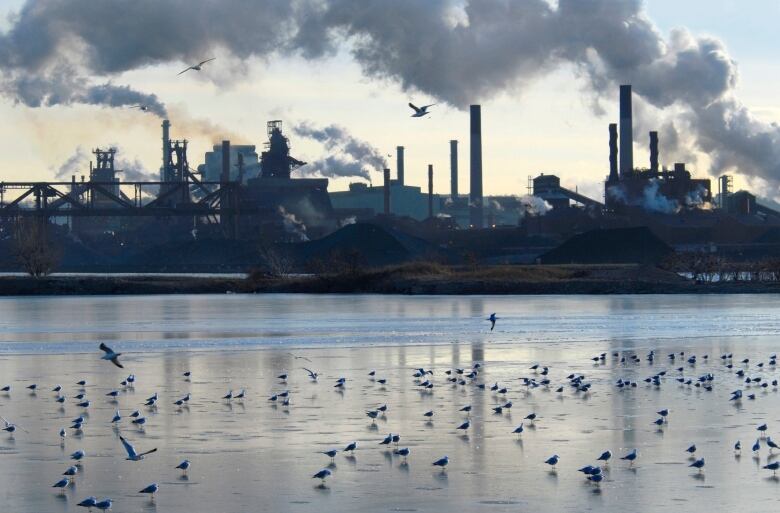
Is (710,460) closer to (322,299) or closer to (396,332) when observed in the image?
(396,332)

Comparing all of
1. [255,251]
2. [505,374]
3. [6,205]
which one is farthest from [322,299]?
[6,205]

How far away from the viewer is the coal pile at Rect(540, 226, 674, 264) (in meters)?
137

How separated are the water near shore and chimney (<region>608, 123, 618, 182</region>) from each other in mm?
125764

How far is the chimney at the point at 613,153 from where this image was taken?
566ft

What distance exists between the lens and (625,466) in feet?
60.4

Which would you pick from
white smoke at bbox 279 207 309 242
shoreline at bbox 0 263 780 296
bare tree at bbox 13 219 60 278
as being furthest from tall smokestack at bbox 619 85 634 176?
bare tree at bbox 13 219 60 278

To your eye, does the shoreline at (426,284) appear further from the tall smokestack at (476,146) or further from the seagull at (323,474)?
the tall smokestack at (476,146)

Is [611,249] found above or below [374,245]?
below

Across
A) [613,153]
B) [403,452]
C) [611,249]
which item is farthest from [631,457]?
[613,153]

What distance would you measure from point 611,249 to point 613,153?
124 ft

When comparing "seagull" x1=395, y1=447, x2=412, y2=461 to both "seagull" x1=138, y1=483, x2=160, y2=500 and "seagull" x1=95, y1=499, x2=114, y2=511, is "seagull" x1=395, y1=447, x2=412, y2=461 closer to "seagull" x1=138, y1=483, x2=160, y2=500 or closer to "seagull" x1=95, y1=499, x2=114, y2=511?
"seagull" x1=138, y1=483, x2=160, y2=500

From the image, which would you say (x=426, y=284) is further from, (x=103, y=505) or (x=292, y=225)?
(x=292, y=225)

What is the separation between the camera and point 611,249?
14000 cm

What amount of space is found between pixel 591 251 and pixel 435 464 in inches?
4823
